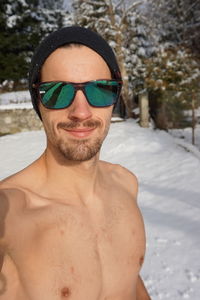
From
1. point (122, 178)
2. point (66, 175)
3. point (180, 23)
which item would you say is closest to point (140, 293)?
point (122, 178)

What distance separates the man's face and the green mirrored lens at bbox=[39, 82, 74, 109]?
0.02 metres

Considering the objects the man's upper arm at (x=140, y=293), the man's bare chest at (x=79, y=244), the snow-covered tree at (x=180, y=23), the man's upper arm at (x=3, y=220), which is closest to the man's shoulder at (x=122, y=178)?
the man's bare chest at (x=79, y=244)

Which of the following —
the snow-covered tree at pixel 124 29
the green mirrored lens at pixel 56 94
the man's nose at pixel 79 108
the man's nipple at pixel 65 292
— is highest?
the snow-covered tree at pixel 124 29

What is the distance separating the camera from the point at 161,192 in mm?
5301

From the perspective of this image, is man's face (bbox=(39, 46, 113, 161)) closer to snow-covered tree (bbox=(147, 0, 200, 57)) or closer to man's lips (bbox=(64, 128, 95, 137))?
man's lips (bbox=(64, 128, 95, 137))

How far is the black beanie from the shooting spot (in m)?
1.27

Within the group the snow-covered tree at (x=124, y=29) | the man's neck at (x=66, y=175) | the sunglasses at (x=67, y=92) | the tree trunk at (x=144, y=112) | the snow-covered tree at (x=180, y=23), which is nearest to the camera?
the sunglasses at (x=67, y=92)

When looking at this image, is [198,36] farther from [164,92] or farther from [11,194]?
[11,194]

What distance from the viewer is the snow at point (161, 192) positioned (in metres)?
3.11

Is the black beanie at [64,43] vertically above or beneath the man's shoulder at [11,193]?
above

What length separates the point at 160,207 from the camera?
473cm

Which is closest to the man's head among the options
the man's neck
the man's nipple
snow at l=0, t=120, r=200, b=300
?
the man's neck

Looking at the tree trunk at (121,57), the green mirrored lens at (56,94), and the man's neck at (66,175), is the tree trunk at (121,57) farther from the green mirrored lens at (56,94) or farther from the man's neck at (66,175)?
the green mirrored lens at (56,94)

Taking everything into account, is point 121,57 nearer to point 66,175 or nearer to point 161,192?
point 161,192
